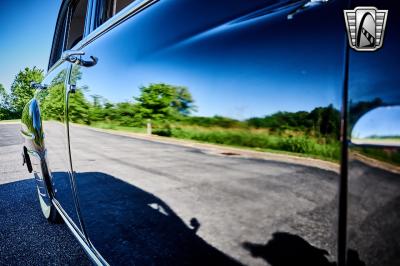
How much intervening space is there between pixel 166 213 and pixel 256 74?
1.75 ft

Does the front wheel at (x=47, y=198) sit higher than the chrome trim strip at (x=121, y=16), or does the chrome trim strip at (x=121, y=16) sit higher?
the chrome trim strip at (x=121, y=16)

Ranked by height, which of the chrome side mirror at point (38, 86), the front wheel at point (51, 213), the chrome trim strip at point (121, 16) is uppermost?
the chrome trim strip at point (121, 16)

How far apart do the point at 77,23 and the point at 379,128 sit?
2.56 m

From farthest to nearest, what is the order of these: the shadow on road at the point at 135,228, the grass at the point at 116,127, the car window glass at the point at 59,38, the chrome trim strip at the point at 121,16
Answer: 1. the car window glass at the point at 59,38
2. the chrome trim strip at the point at 121,16
3. the grass at the point at 116,127
4. the shadow on road at the point at 135,228

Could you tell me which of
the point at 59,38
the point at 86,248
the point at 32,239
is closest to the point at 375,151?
the point at 86,248

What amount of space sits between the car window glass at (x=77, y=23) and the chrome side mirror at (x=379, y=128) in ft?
7.51

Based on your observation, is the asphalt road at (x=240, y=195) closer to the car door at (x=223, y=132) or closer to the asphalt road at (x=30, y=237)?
the car door at (x=223, y=132)

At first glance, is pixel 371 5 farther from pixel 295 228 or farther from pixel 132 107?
pixel 132 107

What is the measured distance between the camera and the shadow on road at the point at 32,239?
2336mm

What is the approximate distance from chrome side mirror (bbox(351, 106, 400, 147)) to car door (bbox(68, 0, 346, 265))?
49 millimetres

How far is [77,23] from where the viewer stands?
2547mm

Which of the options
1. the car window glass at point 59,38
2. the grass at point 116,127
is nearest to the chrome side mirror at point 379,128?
the grass at point 116,127

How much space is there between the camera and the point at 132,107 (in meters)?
1.13

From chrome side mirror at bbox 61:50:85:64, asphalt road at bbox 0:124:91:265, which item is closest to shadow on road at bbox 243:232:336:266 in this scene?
chrome side mirror at bbox 61:50:85:64
